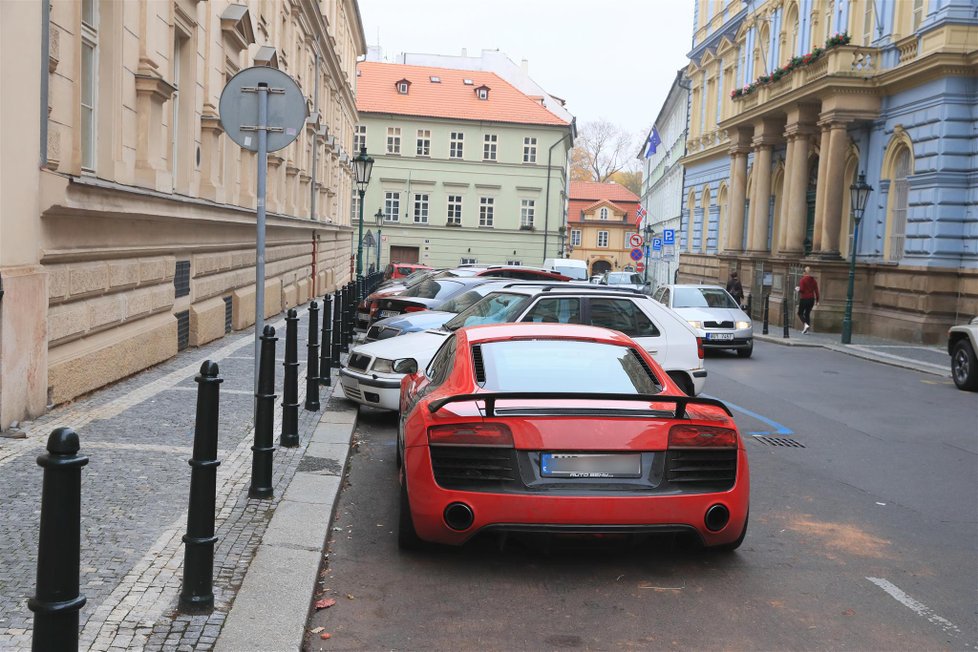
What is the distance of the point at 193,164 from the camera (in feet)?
49.5

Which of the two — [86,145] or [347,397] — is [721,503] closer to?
[347,397]

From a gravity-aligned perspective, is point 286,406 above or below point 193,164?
below

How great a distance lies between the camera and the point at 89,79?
11.0 metres

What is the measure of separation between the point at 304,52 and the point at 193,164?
16.8 m

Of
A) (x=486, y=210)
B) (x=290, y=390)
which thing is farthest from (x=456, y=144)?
(x=290, y=390)

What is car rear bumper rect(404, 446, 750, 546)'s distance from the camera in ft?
16.8

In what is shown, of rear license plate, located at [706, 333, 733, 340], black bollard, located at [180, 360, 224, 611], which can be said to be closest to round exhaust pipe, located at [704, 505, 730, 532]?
black bollard, located at [180, 360, 224, 611]

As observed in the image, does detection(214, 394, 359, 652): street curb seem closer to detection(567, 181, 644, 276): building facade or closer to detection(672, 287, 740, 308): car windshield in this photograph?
detection(672, 287, 740, 308): car windshield

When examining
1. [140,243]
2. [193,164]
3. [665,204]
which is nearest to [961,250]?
[193,164]

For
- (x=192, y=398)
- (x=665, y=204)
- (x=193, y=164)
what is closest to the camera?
(x=192, y=398)

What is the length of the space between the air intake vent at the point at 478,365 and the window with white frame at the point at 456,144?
206 feet

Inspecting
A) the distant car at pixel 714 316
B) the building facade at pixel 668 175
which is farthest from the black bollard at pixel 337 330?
the building facade at pixel 668 175

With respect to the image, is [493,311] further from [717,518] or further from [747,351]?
[747,351]

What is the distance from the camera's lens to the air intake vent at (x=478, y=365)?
5.98 meters
